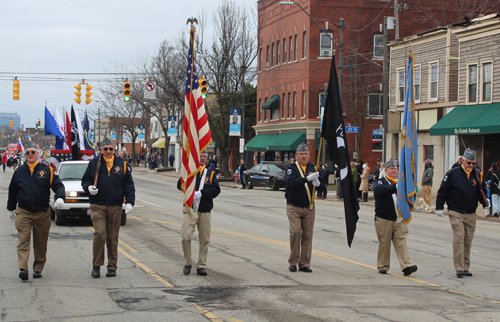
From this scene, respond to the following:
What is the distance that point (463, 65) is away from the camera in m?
28.5

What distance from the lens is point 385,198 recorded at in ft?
31.7

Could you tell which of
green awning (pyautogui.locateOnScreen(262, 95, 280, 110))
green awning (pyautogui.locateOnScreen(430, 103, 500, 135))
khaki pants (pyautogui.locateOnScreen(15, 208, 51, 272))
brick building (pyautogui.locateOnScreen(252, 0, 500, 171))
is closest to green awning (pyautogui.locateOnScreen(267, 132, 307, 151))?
brick building (pyautogui.locateOnScreen(252, 0, 500, 171))

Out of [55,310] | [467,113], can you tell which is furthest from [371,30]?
[55,310]

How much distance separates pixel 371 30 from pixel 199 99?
3534cm

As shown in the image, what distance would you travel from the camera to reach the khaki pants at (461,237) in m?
9.65

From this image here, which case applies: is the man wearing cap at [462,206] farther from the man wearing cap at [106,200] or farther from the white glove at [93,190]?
the white glove at [93,190]

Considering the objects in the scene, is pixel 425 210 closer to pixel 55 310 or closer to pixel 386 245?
pixel 386 245

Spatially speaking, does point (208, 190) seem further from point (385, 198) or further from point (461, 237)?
point (461, 237)

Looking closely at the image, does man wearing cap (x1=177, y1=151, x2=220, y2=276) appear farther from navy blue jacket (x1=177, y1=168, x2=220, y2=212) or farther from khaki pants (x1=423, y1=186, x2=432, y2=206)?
khaki pants (x1=423, y1=186, x2=432, y2=206)

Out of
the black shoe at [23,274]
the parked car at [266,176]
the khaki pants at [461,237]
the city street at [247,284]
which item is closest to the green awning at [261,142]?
the parked car at [266,176]

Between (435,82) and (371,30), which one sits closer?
(435,82)

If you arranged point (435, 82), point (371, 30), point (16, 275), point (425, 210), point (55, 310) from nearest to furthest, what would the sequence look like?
1. point (55, 310)
2. point (16, 275)
3. point (425, 210)
4. point (435, 82)
5. point (371, 30)

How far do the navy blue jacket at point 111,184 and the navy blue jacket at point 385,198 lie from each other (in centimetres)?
387

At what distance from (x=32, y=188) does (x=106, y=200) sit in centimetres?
107
